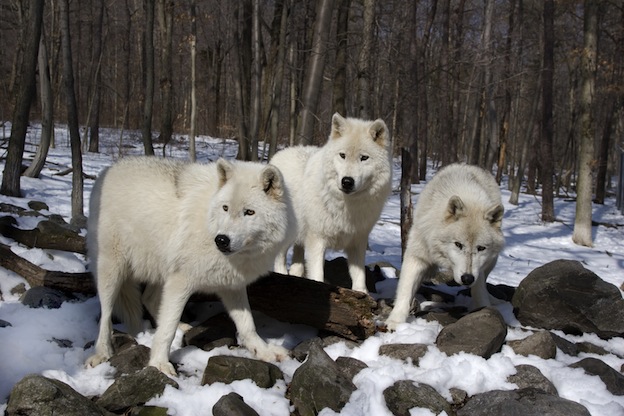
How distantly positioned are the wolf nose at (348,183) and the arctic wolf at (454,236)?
0.75 metres

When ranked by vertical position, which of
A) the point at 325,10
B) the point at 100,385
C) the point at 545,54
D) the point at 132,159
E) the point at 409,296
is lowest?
the point at 100,385

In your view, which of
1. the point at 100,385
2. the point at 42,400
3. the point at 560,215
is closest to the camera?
the point at 42,400

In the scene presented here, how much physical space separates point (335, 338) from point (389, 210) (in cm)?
1076

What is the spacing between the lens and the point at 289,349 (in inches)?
187

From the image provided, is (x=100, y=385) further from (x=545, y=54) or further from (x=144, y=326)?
(x=545, y=54)

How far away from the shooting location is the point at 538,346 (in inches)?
174

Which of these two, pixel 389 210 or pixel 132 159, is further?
pixel 389 210

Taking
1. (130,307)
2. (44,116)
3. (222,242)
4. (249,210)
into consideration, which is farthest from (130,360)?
(44,116)

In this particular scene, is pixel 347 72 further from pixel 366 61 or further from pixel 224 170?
pixel 224 170

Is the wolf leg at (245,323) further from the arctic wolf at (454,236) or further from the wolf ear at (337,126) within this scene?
the wolf ear at (337,126)

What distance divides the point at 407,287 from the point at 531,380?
144 cm

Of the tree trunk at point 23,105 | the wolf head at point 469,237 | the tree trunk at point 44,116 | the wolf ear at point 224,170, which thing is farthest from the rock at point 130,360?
the tree trunk at point 44,116

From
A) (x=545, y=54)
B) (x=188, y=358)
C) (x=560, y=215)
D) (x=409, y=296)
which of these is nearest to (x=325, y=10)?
(x=409, y=296)

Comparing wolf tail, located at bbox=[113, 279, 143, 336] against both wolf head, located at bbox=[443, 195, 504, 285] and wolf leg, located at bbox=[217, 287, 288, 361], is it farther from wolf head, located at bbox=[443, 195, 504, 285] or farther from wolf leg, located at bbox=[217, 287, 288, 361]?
wolf head, located at bbox=[443, 195, 504, 285]
